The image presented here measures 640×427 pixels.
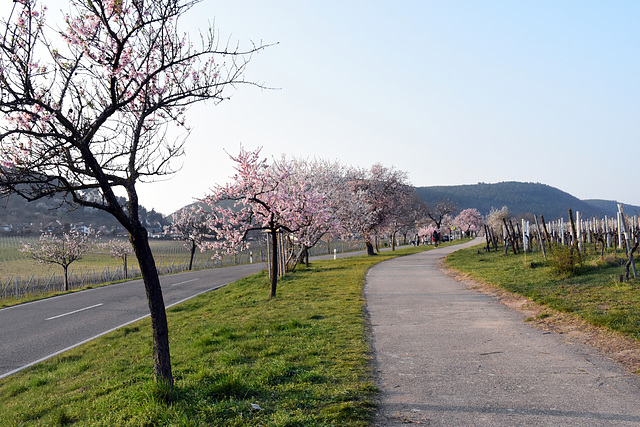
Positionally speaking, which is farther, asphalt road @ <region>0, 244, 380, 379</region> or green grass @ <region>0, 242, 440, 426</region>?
asphalt road @ <region>0, 244, 380, 379</region>

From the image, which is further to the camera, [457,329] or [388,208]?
[388,208]

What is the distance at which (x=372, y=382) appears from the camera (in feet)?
17.9

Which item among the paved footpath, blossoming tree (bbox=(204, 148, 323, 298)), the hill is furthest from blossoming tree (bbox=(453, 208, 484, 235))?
the paved footpath

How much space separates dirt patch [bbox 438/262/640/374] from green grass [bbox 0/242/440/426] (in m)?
3.47

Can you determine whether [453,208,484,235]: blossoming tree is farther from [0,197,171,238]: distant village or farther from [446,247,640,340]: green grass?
[446,247,640,340]: green grass

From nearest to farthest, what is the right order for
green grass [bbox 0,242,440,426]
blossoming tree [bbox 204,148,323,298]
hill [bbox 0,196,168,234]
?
green grass [bbox 0,242,440,426] → blossoming tree [bbox 204,148,323,298] → hill [bbox 0,196,168,234]

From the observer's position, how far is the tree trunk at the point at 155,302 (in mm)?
5543

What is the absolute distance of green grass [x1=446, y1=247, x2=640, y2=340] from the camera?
819 cm

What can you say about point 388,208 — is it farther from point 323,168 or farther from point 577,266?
point 577,266

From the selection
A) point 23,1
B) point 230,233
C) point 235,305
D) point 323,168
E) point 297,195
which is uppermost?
point 323,168

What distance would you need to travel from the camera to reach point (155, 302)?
18.5 ft

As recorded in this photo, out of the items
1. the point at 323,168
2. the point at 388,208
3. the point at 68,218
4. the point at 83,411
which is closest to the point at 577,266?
the point at 83,411

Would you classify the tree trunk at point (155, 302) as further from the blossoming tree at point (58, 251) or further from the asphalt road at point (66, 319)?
the blossoming tree at point (58, 251)

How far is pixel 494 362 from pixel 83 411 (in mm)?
5493
